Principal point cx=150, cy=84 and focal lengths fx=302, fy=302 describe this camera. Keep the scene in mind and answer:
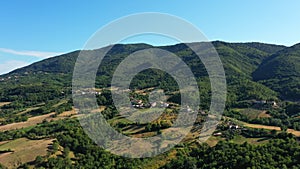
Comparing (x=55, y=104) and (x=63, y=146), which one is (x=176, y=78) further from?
(x=63, y=146)

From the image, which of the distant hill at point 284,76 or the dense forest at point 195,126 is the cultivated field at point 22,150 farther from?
the distant hill at point 284,76

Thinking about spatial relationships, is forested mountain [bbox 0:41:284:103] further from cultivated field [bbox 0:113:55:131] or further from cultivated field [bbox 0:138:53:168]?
cultivated field [bbox 0:138:53:168]

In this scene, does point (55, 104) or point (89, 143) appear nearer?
point (89, 143)

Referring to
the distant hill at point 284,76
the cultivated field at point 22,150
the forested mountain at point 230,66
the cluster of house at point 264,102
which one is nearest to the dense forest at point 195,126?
the cluster of house at point 264,102

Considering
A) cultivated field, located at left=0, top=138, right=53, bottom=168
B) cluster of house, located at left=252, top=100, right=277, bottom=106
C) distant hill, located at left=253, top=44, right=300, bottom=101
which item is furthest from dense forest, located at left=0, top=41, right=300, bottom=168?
cultivated field, located at left=0, top=138, right=53, bottom=168

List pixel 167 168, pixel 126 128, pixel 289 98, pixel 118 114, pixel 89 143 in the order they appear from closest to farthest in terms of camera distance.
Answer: pixel 167 168 → pixel 89 143 → pixel 126 128 → pixel 118 114 → pixel 289 98

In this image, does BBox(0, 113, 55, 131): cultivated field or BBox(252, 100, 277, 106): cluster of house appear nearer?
BBox(0, 113, 55, 131): cultivated field

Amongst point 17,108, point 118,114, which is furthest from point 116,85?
point 118,114

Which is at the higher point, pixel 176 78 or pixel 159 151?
pixel 176 78
